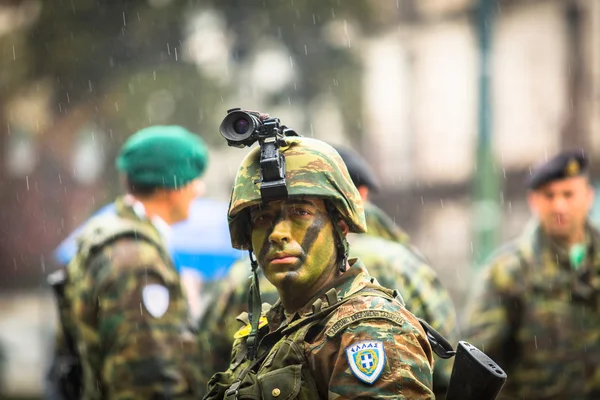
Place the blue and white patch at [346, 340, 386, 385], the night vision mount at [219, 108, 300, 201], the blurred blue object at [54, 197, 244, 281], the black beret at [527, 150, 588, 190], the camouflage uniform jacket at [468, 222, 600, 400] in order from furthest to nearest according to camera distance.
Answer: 1. the blurred blue object at [54, 197, 244, 281]
2. the black beret at [527, 150, 588, 190]
3. the camouflage uniform jacket at [468, 222, 600, 400]
4. the night vision mount at [219, 108, 300, 201]
5. the blue and white patch at [346, 340, 386, 385]

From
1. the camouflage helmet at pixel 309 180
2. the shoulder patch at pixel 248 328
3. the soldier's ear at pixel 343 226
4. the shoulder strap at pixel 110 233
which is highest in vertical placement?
the camouflage helmet at pixel 309 180

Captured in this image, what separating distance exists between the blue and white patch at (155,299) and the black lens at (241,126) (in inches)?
76.6

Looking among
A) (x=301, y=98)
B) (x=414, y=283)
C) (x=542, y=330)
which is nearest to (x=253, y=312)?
(x=414, y=283)

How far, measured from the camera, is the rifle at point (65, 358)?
18.8ft

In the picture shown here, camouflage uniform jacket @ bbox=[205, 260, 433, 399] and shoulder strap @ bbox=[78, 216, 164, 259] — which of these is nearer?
camouflage uniform jacket @ bbox=[205, 260, 433, 399]

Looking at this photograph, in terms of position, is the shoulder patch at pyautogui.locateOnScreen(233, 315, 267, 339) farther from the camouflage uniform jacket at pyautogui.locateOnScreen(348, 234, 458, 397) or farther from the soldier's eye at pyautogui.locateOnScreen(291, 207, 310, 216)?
the camouflage uniform jacket at pyautogui.locateOnScreen(348, 234, 458, 397)

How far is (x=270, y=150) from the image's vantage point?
3576mm

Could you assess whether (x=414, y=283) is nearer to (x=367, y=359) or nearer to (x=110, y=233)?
(x=110, y=233)

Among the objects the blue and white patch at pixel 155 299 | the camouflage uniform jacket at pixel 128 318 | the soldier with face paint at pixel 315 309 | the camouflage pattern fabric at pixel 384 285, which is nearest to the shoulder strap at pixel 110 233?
the camouflage uniform jacket at pixel 128 318

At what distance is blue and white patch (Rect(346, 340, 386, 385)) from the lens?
3219 mm

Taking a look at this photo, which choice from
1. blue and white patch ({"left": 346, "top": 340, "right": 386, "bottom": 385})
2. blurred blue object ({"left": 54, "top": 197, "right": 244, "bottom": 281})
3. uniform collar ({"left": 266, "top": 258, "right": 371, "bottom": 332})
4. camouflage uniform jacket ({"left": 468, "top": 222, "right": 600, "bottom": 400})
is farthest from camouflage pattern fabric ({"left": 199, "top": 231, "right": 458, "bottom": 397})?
blurred blue object ({"left": 54, "top": 197, "right": 244, "bottom": 281})

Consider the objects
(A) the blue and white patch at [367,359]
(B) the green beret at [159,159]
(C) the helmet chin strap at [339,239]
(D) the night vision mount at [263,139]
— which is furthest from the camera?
(B) the green beret at [159,159]

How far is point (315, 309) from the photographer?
138 inches

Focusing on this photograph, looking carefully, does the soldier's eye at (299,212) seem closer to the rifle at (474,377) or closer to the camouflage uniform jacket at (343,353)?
the camouflage uniform jacket at (343,353)
